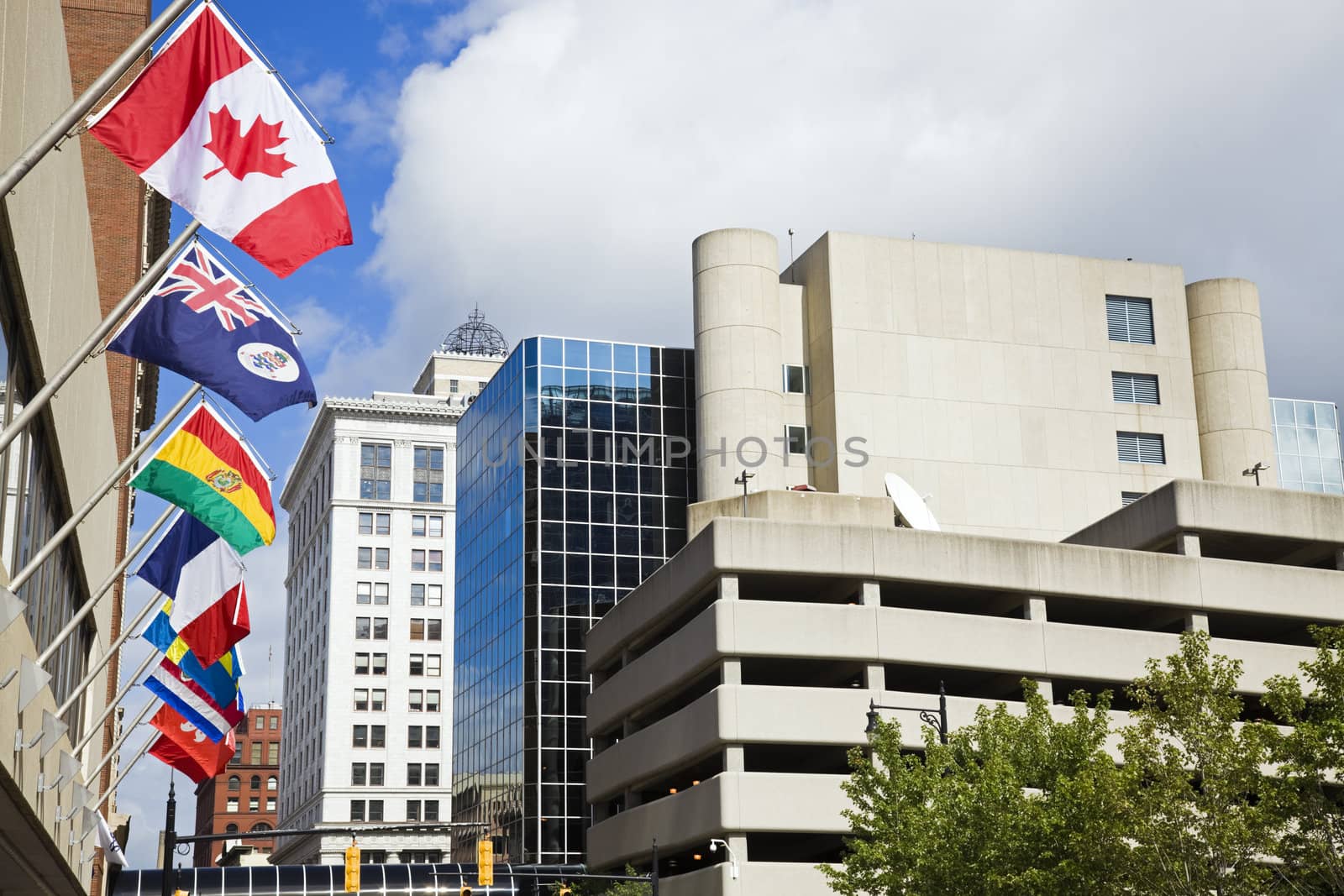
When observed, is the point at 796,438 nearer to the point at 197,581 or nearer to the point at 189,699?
the point at 189,699

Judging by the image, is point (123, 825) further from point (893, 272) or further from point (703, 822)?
point (893, 272)

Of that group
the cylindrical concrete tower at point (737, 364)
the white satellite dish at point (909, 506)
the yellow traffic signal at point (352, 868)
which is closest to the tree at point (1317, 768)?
the yellow traffic signal at point (352, 868)

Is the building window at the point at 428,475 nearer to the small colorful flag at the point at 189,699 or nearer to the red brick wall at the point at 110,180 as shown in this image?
the red brick wall at the point at 110,180

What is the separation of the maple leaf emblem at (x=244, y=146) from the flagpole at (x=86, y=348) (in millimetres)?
1120

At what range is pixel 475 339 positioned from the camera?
17138cm

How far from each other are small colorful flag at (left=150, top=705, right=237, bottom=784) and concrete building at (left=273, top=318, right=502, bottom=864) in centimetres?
9729

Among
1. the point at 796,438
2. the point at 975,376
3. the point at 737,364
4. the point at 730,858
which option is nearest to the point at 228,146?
the point at 730,858

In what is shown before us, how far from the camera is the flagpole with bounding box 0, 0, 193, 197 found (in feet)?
44.0

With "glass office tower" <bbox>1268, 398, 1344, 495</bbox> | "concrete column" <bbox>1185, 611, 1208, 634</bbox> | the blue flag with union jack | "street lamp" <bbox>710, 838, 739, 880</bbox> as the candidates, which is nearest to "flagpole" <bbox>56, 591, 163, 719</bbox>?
the blue flag with union jack

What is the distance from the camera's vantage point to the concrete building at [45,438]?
1678 centimetres

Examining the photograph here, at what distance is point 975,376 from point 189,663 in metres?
57.9

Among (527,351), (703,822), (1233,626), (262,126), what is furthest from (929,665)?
(262,126)

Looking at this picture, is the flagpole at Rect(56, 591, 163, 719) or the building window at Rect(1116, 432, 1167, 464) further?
the building window at Rect(1116, 432, 1167, 464)

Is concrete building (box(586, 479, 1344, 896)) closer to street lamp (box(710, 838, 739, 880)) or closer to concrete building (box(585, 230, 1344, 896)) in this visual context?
concrete building (box(585, 230, 1344, 896))
